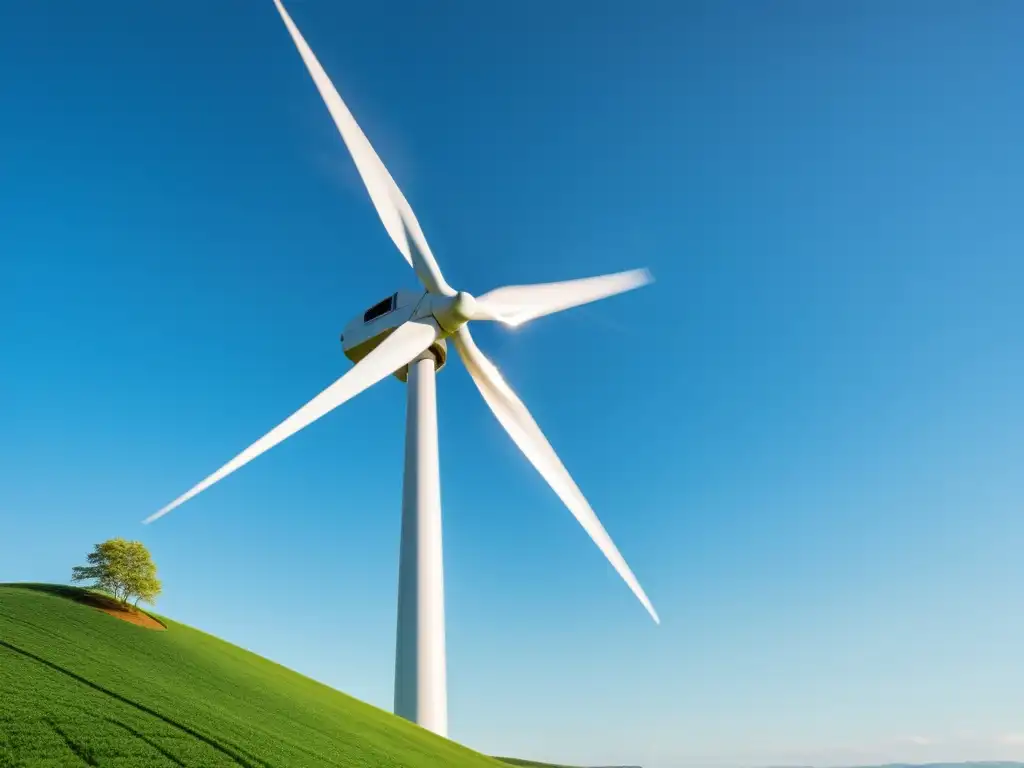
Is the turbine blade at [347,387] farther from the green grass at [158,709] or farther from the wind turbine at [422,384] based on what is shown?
the green grass at [158,709]

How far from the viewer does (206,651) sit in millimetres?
38094

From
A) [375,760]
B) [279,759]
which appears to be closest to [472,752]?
[375,760]

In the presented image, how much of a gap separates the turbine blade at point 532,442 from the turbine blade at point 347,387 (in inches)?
121

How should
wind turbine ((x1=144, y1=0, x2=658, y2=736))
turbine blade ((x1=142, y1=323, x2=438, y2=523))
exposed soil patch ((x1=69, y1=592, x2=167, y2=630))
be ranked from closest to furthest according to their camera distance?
1. turbine blade ((x1=142, y1=323, x2=438, y2=523))
2. wind turbine ((x1=144, y1=0, x2=658, y2=736))
3. exposed soil patch ((x1=69, y1=592, x2=167, y2=630))

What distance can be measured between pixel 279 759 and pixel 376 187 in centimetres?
2743

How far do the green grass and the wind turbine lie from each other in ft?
10.8

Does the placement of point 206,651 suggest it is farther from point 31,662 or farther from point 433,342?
Answer: point 433,342

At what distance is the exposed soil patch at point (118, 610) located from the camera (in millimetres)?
40156

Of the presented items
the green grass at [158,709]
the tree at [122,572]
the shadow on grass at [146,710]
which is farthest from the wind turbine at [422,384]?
the tree at [122,572]

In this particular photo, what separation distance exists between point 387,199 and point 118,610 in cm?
3161

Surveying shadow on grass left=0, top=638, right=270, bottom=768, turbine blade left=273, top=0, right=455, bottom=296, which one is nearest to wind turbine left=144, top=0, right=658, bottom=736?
turbine blade left=273, top=0, right=455, bottom=296

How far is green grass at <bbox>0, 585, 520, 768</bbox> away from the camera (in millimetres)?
16438

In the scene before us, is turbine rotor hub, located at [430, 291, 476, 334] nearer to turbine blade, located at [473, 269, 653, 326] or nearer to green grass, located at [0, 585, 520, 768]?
turbine blade, located at [473, 269, 653, 326]

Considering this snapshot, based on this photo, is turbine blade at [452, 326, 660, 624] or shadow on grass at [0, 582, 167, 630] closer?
turbine blade at [452, 326, 660, 624]
